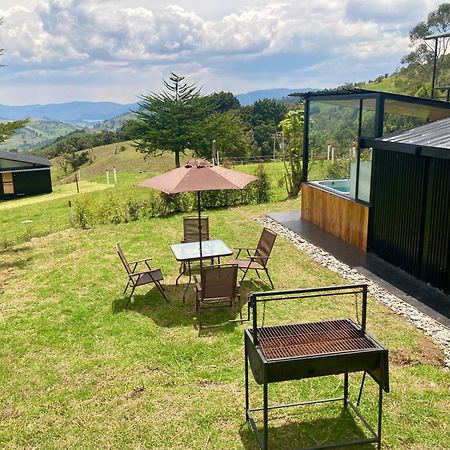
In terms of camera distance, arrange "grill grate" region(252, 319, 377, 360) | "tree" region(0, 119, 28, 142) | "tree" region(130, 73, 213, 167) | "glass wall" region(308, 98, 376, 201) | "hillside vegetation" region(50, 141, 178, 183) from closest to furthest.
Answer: "grill grate" region(252, 319, 377, 360), "glass wall" region(308, 98, 376, 201), "tree" region(0, 119, 28, 142), "tree" region(130, 73, 213, 167), "hillside vegetation" region(50, 141, 178, 183)

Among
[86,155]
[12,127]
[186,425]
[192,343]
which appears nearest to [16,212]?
[12,127]

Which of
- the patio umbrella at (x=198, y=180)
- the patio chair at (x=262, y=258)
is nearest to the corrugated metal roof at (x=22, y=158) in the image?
the patio umbrella at (x=198, y=180)

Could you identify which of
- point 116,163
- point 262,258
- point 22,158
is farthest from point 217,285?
point 116,163

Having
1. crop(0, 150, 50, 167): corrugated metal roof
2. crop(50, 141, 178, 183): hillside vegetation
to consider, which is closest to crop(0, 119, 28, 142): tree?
crop(0, 150, 50, 167): corrugated metal roof

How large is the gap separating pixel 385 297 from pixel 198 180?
3392 millimetres

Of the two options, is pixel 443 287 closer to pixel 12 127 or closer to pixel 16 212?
pixel 12 127

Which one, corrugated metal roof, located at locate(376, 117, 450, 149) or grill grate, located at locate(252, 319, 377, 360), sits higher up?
corrugated metal roof, located at locate(376, 117, 450, 149)

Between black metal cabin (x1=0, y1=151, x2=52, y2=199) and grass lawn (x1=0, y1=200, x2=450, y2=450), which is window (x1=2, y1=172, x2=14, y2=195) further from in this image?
grass lawn (x1=0, y1=200, x2=450, y2=450)

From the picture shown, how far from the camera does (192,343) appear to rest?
5.76m

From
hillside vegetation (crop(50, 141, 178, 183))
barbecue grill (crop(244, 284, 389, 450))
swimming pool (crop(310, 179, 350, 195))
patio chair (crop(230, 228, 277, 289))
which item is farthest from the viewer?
hillside vegetation (crop(50, 141, 178, 183))

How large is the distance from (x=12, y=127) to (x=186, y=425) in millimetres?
9769

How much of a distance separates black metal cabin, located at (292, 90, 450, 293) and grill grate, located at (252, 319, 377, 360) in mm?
3670

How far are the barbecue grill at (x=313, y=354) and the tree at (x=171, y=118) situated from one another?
37.2 metres

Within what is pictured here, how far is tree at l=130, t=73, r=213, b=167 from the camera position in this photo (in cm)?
4077
